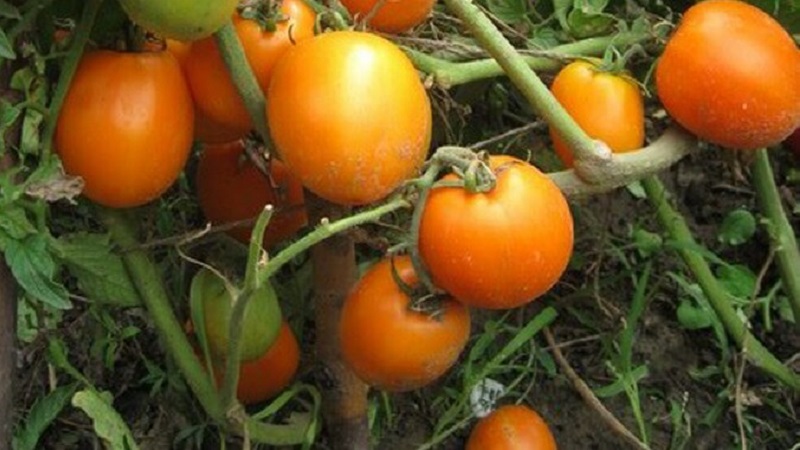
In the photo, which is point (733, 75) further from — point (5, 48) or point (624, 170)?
point (5, 48)

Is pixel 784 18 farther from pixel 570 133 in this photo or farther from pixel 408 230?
pixel 408 230

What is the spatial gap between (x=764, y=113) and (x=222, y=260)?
21.0 inches

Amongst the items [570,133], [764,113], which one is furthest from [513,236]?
[764,113]

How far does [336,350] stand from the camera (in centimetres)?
130

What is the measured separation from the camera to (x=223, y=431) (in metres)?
1.24

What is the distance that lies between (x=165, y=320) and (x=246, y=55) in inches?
10.6

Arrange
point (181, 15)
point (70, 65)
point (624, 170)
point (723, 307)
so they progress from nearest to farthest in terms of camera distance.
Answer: point (181, 15) → point (70, 65) → point (624, 170) → point (723, 307)

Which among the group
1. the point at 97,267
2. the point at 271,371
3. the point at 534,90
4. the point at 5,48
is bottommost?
the point at 271,371

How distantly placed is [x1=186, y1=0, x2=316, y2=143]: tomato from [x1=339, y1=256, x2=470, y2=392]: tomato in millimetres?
187

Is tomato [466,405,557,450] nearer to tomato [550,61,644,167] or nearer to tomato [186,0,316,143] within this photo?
tomato [550,61,644,167]

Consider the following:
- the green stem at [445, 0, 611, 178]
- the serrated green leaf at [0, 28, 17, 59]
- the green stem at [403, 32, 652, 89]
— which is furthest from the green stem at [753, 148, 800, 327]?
the serrated green leaf at [0, 28, 17, 59]

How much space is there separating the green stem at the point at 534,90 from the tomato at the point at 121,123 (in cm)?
25

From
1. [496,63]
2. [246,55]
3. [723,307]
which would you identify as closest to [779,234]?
[723,307]

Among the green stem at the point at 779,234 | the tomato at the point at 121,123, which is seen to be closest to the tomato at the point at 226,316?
the tomato at the point at 121,123
